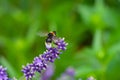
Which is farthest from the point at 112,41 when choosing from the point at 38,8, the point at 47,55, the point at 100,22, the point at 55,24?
the point at 47,55

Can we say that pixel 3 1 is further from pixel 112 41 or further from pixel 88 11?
pixel 112 41

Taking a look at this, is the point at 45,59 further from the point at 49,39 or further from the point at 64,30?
the point at 64,30

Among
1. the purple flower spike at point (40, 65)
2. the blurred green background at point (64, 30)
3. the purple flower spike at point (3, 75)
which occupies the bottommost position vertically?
the purple flower spike at point (40, 65)

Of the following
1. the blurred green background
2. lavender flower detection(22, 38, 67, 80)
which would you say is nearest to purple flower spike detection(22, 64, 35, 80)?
lavender flower detection(22, 38, 67, 80)

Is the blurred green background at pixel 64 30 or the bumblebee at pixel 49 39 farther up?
the blurred green background at pixel 64 30

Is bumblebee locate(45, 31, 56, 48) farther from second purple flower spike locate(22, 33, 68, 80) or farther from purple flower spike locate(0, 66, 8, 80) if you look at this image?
purple flower spike locate(0, 66, 8, 80)

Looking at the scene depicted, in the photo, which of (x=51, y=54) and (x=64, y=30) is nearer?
(x=51, y=54)

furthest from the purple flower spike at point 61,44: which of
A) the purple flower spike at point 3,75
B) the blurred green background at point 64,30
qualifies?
the blurred green background at point 64,30

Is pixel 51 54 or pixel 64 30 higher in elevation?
pixel 64 30

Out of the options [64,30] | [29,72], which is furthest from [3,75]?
[64,30]

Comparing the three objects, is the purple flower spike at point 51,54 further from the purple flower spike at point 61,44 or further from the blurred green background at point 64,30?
the blurred green background at point 64,30
